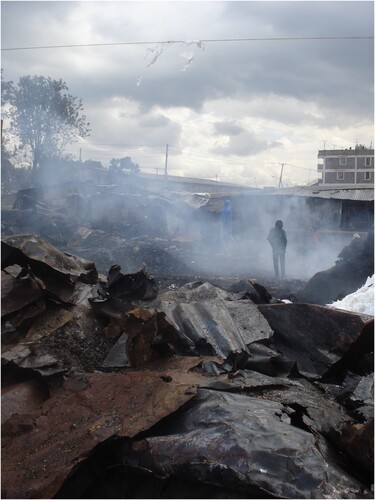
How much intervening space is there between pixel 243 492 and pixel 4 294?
2560 mm

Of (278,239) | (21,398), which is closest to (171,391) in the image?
(21,398)

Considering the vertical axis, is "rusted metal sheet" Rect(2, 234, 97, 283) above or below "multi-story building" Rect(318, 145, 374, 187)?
below

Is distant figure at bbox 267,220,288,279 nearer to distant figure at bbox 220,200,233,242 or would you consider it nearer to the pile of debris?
distant figure at bbox 220,200,233,242

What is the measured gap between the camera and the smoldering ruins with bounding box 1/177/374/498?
2.17 m

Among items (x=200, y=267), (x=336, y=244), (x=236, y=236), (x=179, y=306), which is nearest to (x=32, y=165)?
(x=236, y=236)

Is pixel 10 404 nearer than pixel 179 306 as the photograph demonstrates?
Yes

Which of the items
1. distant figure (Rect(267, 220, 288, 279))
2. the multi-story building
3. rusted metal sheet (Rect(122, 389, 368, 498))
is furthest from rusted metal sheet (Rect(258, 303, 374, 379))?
the multi-story building

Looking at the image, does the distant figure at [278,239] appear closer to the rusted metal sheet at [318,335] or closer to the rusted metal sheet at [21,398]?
the rusted metal sheet at [318,335]

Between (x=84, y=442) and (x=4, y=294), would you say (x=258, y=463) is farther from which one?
(x=4, y=294)

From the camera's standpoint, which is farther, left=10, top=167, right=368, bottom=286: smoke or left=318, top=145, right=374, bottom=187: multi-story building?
left=318, top=145, right=374, bottom=187: multi-story building

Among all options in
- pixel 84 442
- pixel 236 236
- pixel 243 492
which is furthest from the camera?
pixel 236 236

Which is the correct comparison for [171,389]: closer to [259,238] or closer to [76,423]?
[76,423]

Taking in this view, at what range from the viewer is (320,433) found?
8.34 feet

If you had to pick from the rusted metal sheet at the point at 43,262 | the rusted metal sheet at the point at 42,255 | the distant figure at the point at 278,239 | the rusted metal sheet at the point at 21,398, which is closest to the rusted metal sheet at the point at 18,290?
the rusted metal sheet at the point at 43,262
